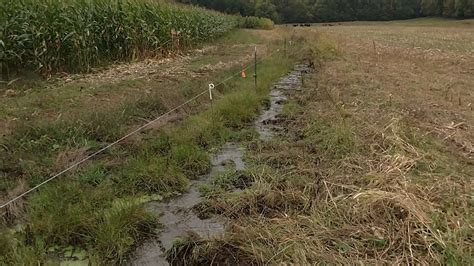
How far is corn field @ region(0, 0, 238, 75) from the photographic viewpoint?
26.2 feet

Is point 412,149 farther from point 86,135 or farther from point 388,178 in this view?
point 86,135

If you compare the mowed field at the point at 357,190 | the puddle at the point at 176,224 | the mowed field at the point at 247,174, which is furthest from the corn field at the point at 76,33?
the puddle at the point at 176,224

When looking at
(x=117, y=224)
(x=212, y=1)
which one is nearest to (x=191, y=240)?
(x=117, y=224)

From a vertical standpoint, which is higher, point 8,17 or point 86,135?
point 8,17

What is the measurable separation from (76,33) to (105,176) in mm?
5611

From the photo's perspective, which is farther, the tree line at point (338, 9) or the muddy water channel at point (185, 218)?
the tree line at point (338, 9)

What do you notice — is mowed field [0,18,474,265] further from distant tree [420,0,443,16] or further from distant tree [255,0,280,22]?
distant tree [420,0,443,16]

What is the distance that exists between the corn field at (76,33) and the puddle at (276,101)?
441 cm

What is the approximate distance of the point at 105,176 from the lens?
4.57 metres

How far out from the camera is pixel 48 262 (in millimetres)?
2994

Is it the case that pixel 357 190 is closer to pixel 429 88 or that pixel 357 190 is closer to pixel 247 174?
pixel 247 174

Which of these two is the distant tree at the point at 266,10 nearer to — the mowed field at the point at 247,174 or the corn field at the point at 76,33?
the corn field at the point at 76,33

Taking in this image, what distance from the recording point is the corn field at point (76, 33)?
7973 mm

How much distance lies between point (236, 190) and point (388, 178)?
167 cm
